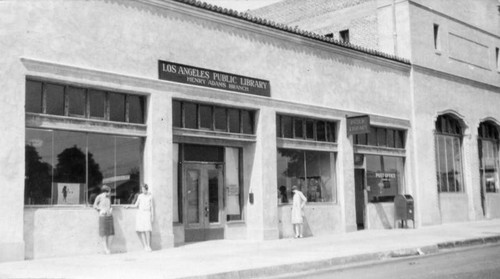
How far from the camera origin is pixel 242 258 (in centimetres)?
1388

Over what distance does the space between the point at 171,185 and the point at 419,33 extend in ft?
49.1

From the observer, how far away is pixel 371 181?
23734mm

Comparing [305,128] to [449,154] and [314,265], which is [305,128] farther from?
[449,154]

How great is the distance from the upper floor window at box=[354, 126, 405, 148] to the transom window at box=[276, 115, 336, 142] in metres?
1.47

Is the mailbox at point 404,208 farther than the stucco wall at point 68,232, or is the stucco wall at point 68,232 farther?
the mailbox at point 404,208

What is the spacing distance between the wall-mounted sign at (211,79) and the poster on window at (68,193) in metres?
3.89

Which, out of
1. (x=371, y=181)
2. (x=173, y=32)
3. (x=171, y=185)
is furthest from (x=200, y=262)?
(x=371, y=181)

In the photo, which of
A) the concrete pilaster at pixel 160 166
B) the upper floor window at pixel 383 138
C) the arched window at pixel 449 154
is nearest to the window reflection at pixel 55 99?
the concrete pilaster at pixel 160 166

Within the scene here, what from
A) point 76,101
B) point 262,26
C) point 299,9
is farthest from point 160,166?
point 299,9

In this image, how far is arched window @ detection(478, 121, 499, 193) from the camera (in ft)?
99.4

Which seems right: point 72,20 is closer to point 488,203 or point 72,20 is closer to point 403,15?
point 403,15

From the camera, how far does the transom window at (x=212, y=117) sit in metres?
17.5

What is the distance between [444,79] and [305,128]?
9.94m

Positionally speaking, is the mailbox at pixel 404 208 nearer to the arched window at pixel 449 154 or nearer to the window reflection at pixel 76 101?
the arched window at pixel 449 154
